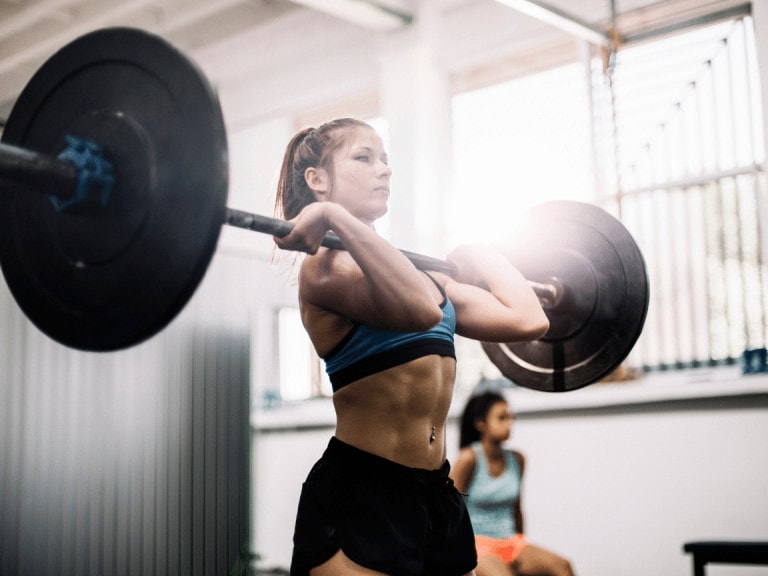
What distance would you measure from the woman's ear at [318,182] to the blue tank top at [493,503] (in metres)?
2.05

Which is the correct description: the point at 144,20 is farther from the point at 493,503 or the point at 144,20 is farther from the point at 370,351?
the point at 370,351

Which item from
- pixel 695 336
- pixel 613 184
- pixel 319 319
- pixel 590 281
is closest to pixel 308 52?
pixel 613 184

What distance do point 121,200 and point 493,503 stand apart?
2.64 meters

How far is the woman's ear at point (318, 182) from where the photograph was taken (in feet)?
6.15

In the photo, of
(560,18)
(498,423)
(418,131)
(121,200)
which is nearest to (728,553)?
(498,423)

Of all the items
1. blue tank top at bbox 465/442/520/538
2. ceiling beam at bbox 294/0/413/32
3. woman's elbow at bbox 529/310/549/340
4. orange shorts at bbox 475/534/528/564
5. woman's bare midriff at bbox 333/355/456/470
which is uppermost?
ceiling beam at bbox 294/0/413/32

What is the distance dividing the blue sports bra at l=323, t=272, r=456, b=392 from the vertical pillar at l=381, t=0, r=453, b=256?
3333mm

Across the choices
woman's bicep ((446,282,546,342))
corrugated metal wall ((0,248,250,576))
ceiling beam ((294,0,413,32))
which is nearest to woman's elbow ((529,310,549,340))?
woman's bicep ((446,282,546,342))

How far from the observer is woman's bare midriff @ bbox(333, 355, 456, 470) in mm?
1659

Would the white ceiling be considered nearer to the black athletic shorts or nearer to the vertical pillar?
the vertical pillar

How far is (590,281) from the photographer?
90.2 inches

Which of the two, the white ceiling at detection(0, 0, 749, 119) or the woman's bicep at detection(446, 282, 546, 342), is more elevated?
the white ceiling at detection(0, 0, 749, 119)

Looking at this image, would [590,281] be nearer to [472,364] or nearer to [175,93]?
[175,93]

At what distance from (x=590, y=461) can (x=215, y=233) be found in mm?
3569
